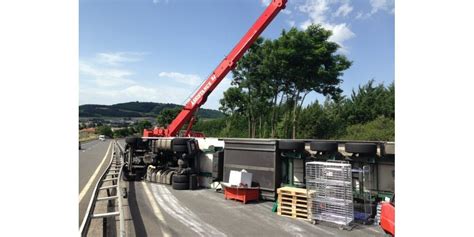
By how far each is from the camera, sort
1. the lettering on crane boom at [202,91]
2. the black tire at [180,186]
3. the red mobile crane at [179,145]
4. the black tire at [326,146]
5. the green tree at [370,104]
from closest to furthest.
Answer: the black tire at [326,146] < the black tire at [180,186] < the red mobile crane at [179,145] < the lettering on crane boom at [202,91] < the green tree at [370,104]

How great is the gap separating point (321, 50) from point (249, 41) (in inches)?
364

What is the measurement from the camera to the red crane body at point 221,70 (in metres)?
12.7

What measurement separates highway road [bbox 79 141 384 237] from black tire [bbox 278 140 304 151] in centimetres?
164

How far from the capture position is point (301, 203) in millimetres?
7633

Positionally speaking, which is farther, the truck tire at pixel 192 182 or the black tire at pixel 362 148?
the truck tire at pixel 192 182

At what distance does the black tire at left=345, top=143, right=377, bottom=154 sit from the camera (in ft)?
24.7

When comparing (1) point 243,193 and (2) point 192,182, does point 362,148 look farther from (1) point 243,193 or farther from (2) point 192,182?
(2) point 192,182

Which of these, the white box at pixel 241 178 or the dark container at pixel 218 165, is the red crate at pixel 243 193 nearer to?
the white box at pixel 241 178

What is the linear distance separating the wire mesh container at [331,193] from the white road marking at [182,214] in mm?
2437

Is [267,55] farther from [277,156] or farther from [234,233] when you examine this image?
[234,233]

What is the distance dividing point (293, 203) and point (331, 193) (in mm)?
972

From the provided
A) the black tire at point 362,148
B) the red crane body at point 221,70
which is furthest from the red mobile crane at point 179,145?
the black tire at point 362,148

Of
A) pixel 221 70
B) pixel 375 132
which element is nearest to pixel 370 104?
pixel 375 132
